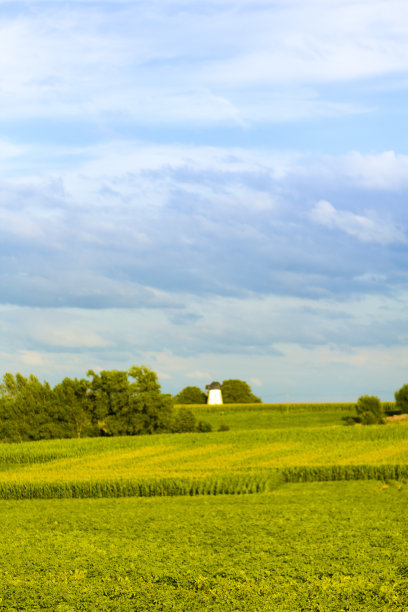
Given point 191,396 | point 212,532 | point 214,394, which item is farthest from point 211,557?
point 191,396

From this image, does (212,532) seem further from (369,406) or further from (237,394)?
(237,394)

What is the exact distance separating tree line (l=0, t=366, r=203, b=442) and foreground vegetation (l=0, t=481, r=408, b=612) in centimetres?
2894

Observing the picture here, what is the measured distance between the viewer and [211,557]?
13.9 metres

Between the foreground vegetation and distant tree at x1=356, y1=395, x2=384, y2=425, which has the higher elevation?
distant tree at x1=356, y1=395, x2=384, y2=425

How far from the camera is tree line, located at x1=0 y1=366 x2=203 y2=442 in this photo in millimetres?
51531

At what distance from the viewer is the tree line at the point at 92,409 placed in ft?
169

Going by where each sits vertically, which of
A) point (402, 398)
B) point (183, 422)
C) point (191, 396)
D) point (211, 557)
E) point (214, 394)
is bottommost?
point (211, 557)

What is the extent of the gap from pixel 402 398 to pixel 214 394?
27044 mm

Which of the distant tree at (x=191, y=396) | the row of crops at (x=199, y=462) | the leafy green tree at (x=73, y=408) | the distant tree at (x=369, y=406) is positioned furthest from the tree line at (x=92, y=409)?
the distant tree at (x=191, y=396)

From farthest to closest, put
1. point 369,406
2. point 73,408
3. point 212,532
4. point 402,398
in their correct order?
1. point 402,398
2. point 369,406
3. point 73,408
4. point 212,532

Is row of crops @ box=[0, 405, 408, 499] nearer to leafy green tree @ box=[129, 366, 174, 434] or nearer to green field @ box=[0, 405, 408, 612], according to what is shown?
green field @ box=[0, 405, 408, 612]

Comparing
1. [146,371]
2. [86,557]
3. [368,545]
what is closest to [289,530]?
[368,545]

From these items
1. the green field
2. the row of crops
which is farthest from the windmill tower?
the green field

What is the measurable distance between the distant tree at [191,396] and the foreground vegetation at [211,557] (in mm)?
80313
